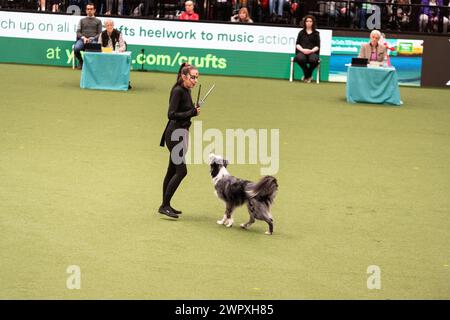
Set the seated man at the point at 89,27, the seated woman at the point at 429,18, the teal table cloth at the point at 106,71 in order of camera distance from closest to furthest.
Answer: the teal table cloth at the point at 106,71
the seated man at the point at 89,27
the seated woman at the point at 429,18

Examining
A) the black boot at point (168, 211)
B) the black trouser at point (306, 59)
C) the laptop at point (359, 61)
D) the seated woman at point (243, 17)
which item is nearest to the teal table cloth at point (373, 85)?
the laptop at point (359, 61)

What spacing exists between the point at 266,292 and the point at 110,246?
2039 mm

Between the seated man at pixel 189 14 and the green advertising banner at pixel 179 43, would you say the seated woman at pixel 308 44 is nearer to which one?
the green advertising banner at pixel 179 43

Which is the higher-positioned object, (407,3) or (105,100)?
(407,3)

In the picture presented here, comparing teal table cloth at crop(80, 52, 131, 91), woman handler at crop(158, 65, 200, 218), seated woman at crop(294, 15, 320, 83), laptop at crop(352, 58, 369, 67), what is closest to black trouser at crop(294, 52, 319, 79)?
seated woman at crop(294, 15, 320, 83)

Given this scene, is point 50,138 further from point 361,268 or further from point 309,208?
point 361,268

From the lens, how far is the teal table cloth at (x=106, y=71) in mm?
22094

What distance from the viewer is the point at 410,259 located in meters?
9.60

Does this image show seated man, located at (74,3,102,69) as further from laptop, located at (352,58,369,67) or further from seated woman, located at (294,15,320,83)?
laptop, located at (352,58,369,67)

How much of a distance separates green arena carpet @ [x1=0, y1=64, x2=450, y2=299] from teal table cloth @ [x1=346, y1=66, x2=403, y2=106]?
1534 millimetres

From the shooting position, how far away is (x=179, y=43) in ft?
87.3

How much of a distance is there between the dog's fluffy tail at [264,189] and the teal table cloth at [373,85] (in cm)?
1230
